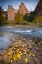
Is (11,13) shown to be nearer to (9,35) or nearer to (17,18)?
(17,18)

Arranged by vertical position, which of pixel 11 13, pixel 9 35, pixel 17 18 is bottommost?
pixel 9 35

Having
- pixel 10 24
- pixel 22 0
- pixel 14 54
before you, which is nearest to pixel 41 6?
pixel 22 0

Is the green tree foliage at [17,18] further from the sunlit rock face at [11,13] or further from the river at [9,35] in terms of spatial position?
the river at [9,35]

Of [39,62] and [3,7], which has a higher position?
[3,7]

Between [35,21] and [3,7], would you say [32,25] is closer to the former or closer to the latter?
[35,21]

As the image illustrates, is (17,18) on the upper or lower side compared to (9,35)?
upper

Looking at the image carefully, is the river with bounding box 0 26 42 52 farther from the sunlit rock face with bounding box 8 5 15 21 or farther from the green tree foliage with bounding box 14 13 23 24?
the sunlit rock face with bounding box 8 5 15 21

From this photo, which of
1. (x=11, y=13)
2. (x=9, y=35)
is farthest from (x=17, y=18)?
(x=9, y=35)

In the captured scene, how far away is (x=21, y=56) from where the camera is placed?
191 cm

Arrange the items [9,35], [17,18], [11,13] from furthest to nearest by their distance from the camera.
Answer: [17,18]
[11,13]
[9,35]

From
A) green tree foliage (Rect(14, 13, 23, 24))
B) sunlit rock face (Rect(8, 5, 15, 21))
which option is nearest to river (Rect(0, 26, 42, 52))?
green tree foliage (Rect(14, 13, 23, 24))

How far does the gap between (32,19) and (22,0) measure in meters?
1.49

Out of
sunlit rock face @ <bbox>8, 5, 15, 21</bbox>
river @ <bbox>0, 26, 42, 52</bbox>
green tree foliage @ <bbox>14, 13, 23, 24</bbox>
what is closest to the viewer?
river @ <bbox>0, 26, 42, 52</bbox>

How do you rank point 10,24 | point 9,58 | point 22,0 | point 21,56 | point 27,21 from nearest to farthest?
1. point 9,58
2. point 21,56
3. point 22,0
4. point 10,24
5. point 27,21
